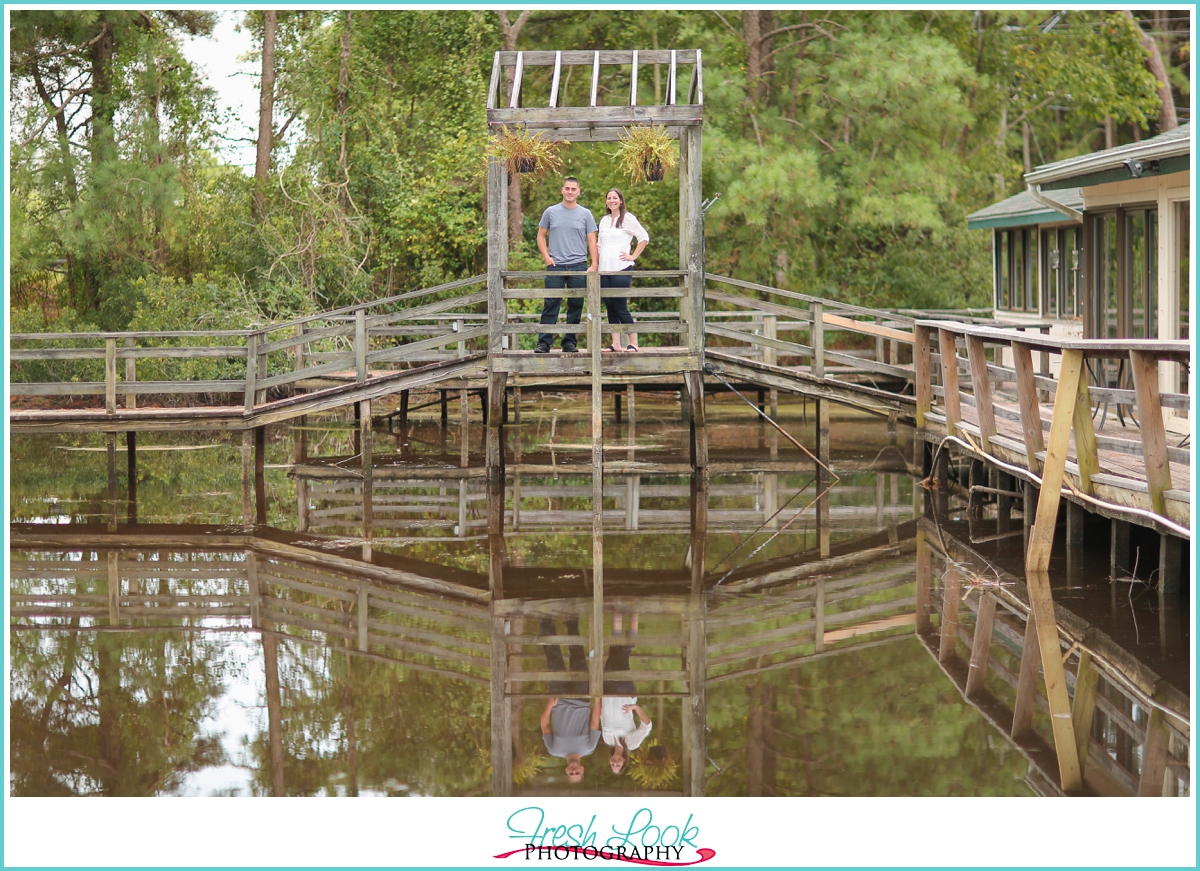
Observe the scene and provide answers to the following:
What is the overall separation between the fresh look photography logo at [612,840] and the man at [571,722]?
47 centimetres

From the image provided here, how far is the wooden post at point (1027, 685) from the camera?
7.71 m

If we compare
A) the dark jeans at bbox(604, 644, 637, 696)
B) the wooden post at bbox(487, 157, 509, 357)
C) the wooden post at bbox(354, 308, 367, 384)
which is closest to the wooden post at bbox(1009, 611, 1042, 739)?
the dark jeans at bbox(604, 644, 637, 696)

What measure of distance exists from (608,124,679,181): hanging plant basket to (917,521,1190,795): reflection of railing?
6011mm

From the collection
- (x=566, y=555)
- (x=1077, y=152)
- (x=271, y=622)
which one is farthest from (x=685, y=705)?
(x=1077, y=152)

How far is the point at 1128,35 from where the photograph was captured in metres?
29.5

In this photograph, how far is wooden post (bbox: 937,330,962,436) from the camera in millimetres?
14992

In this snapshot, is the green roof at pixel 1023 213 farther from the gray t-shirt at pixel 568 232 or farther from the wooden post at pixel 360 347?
the wooden post at pixel 360 347

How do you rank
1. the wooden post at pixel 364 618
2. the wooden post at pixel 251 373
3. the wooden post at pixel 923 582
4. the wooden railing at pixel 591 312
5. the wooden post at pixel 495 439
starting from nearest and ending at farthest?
the wooden post at pixel 364 618 < the wooden post at pixel 923 582 < the wooden railing at pixel 591 312 < the wooden post at pixel 495 439 < the wooden post at pixel 251 373

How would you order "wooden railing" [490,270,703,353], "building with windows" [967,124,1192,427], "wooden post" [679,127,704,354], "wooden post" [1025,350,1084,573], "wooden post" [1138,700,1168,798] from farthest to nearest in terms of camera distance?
"wooden post" [679,127,704,354], "wooden railing" [490,270,703,353], "building with windows" [967,124,1192,427], "wooden post" [1025,350,1084,573], "wooden post" [1138,700,1168,798]

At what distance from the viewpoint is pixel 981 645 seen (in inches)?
366

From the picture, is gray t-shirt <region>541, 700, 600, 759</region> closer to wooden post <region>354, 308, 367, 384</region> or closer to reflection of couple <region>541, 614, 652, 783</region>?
reflection of couple <region>541, 614, 652, 783</region>

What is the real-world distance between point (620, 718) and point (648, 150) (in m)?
8.63

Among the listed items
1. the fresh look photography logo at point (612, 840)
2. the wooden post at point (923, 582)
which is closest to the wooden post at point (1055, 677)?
the wooden post at point (923, 582)

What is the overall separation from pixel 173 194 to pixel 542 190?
28.0 feet
